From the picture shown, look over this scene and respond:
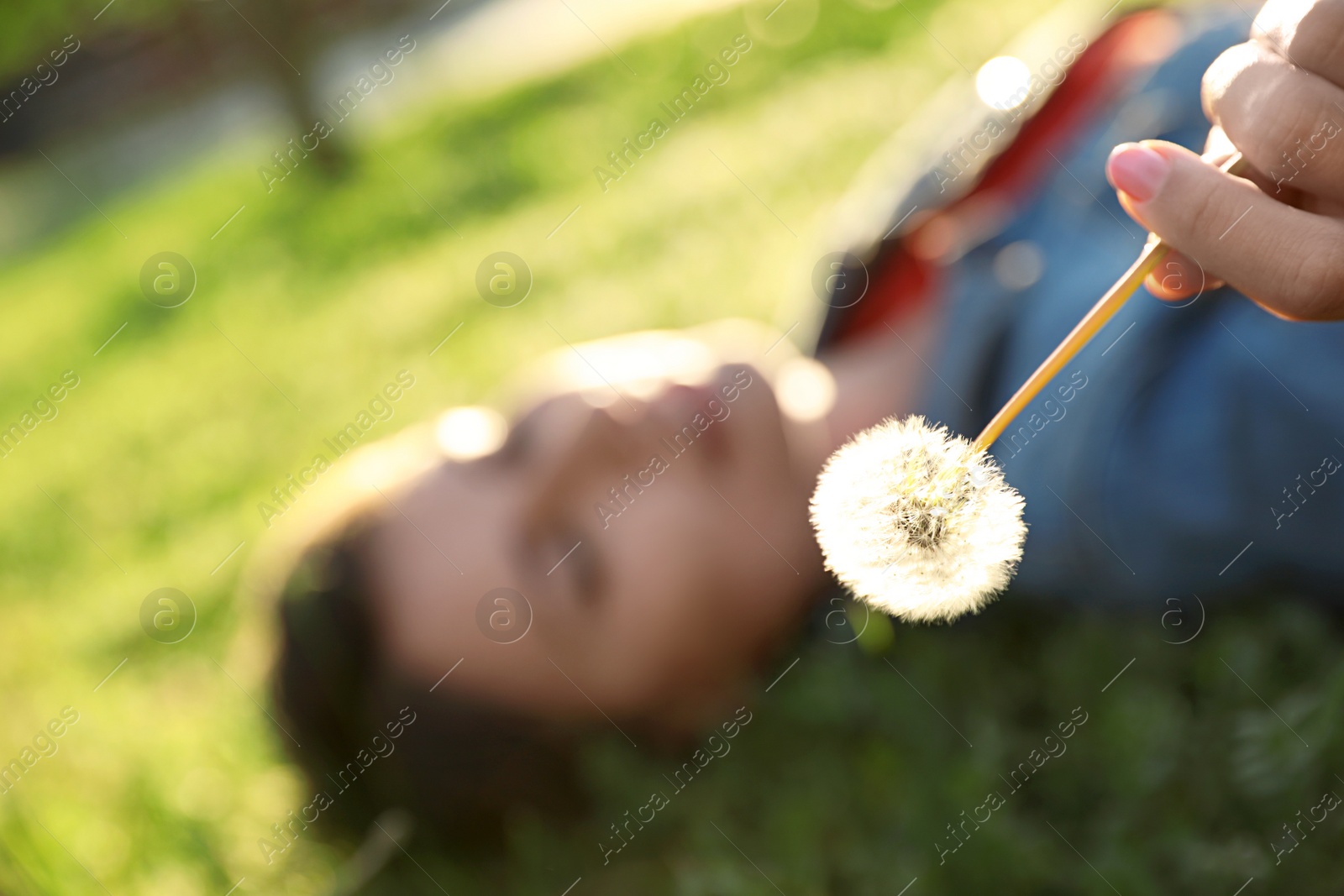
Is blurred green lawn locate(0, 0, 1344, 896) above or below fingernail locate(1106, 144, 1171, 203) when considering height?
below

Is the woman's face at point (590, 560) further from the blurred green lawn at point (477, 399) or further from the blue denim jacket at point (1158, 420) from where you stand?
the blue denim jacket at point (1158, 420)

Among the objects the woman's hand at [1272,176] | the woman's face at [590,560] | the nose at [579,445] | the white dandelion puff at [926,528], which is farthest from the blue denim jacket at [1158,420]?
the white dandelion puff at [926,528]

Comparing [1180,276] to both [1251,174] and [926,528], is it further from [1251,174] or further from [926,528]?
[926,528]

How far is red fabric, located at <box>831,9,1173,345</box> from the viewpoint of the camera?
1.97 m

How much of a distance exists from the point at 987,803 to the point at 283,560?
1.22 meters

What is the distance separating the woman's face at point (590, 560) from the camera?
61.3 inches

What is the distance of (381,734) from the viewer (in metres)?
1.62

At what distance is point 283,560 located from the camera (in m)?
1.71

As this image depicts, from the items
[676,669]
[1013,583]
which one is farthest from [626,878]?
[1013,583]

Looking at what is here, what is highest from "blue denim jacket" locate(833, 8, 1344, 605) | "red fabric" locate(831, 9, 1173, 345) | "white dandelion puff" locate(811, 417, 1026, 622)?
"white dandelion puff" locate(811, 417, 1026, 622)

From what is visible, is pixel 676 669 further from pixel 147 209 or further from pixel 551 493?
pixel 147 209

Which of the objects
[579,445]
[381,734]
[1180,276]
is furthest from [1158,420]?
[381,734]

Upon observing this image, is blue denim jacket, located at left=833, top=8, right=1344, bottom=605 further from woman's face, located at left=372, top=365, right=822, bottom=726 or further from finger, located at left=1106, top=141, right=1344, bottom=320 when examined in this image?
finger, located at left=1106, top=141, right=1344, bottom=320

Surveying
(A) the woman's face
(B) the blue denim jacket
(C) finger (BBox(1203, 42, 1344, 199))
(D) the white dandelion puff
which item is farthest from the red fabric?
(D) the white dandelion puff
